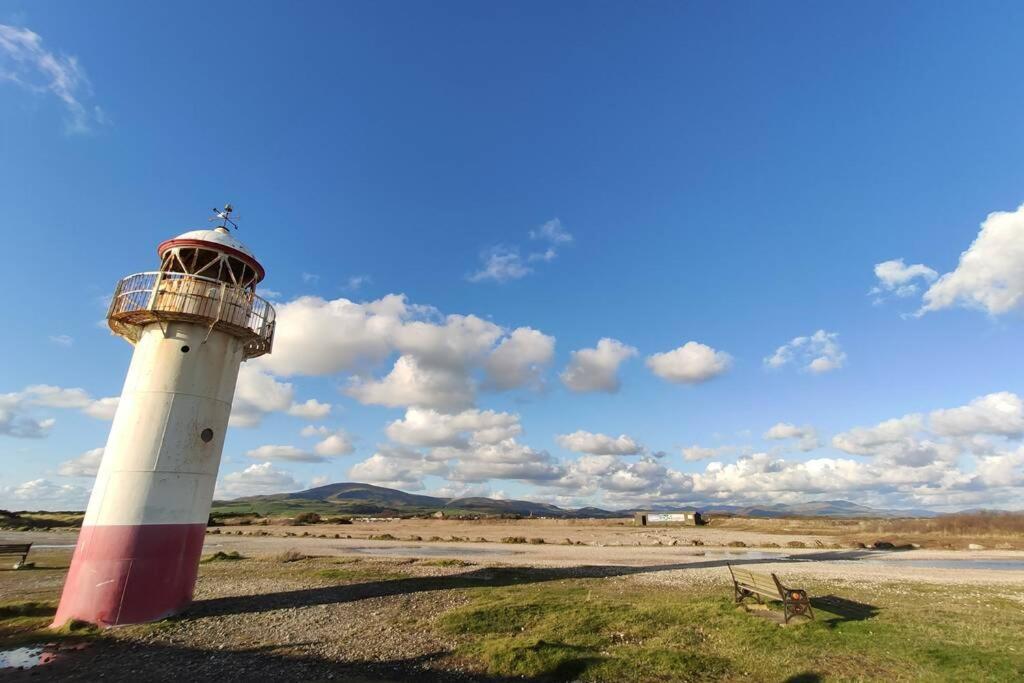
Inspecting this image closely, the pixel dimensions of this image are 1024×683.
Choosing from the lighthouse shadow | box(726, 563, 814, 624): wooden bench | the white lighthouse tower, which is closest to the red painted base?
the white lighthouse tower

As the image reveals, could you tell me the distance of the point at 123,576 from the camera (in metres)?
14.9

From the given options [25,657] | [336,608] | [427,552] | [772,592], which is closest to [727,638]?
[772,592]

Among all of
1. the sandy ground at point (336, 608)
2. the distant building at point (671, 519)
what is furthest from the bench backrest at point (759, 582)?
the distant building at point (671, 519)

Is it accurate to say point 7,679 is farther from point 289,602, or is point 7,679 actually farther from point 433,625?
point 433,625

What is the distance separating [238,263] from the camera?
1883 centimetres

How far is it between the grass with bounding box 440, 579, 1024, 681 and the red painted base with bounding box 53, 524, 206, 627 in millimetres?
8634

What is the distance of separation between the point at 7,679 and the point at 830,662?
17999mm

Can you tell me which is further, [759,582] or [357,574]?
[357,574]

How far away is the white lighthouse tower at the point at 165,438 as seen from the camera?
49.0ft

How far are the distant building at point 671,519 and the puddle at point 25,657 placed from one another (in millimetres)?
88090

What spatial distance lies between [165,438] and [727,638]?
686 inches

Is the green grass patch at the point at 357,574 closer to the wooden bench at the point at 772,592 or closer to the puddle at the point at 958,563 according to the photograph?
the wooden bench at the point at 772,592

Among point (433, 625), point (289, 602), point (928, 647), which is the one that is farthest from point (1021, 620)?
point (289, 602)

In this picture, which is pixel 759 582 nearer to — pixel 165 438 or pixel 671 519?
pixel 165 438
